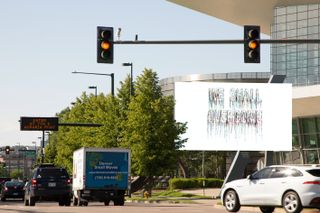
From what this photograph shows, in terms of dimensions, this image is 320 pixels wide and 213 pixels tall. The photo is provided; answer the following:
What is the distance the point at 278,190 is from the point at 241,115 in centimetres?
4516

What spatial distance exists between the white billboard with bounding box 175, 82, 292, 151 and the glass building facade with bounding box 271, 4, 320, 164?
10687 mm

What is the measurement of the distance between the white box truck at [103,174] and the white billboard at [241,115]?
32535mm

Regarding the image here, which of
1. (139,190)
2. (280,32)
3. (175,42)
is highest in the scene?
(280,32)

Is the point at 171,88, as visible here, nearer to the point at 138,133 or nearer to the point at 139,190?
the point at 139,190

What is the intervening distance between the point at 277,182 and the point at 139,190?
47.7 meters

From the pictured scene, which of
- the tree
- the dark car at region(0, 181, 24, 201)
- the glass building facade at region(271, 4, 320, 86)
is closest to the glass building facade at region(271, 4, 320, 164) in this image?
the glass building facade at region(271, 4, 320, 86)

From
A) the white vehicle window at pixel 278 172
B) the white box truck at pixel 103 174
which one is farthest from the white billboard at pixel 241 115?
the white vehicle window at pixel 278 172

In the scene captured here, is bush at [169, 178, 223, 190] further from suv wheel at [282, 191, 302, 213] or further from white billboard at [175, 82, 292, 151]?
suv wheel at [282, 191, 302, 213]

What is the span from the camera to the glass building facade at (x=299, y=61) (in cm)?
8119

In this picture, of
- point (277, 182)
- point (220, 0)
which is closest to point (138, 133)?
point (277, 182)

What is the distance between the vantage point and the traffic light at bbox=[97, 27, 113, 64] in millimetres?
23750

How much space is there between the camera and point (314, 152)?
8062 cm

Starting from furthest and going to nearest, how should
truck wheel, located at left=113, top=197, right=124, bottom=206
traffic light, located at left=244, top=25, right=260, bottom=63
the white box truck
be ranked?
truck wheel, located at left=113, top=197, right=124, bottom=206, the white box truck, traffic light, located at left=244, top=25, right=260, bottom=63

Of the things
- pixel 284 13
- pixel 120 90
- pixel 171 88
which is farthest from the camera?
pixel 171 88
